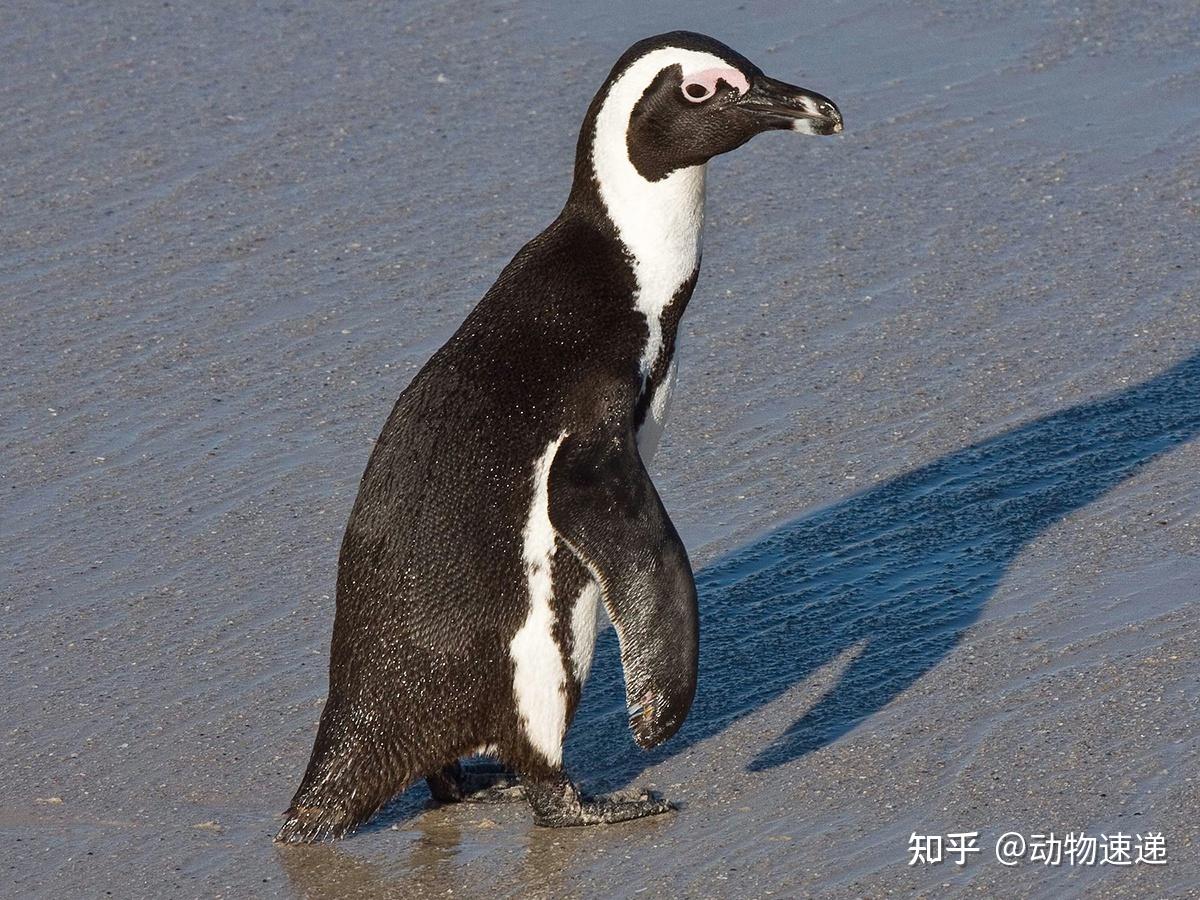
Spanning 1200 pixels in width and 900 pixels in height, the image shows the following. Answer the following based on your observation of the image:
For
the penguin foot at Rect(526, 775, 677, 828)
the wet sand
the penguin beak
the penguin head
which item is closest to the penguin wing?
the penguin foot at Rect(526, 775, 677, 828)

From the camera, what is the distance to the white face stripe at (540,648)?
359 centimetres

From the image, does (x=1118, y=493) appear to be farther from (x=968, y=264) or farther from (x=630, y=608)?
(x=630, y=608)

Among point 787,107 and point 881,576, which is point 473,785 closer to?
point 881,576

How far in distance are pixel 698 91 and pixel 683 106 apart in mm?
39

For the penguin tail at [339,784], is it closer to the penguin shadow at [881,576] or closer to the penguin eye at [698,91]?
the penguin shadow at [881,576]

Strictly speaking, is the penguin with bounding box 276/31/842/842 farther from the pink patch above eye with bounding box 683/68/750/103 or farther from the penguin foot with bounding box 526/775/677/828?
the pink patch above eye with bounding box 683/68/750/103

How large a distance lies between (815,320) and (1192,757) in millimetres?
2146

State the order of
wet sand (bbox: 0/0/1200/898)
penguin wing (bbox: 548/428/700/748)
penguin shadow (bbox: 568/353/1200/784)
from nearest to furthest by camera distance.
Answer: penguin wing (bbox: 548/428/700/748), wet sand (bbox: 0/0/1200/898), penguin shadow (bbox: 568/353/1200/784)

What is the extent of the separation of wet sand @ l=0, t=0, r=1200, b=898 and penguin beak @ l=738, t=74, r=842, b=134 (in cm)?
103

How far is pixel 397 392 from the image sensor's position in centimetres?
524

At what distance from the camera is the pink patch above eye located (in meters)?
3.79

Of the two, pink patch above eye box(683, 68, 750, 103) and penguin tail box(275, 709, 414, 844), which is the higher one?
pink patch above eye box(683, 68, 750, 103)

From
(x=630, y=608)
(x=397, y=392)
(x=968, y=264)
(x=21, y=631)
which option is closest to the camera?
(x=630, y=608)

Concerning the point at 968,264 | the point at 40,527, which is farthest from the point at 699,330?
the point at 40,527
